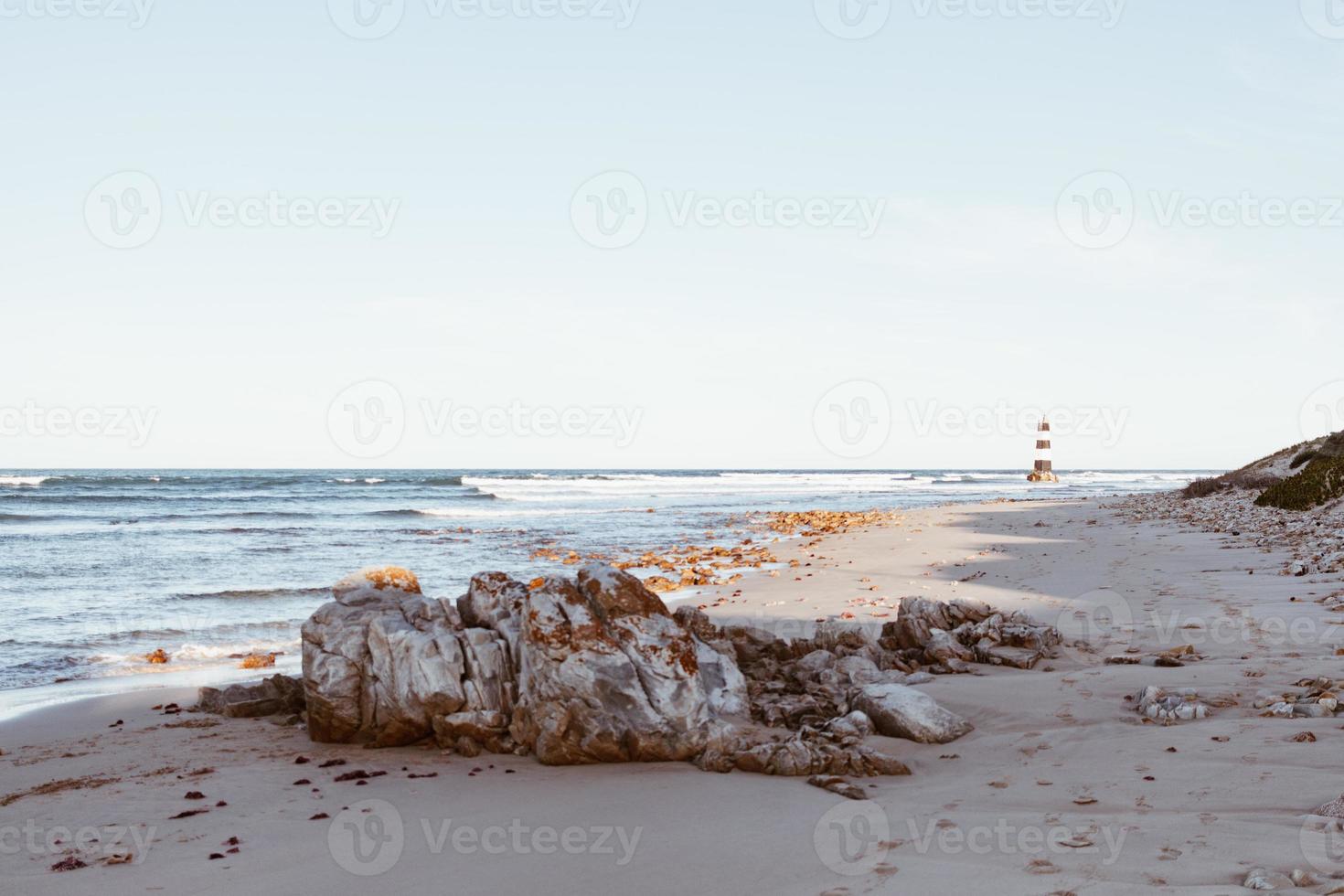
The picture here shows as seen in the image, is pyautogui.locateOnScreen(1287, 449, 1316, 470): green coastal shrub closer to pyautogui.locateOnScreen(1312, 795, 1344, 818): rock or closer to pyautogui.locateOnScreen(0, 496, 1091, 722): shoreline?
pyautogui.locateOnScreen(1312, 795, 1344, 818): rock

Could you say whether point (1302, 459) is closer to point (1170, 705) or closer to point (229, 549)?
point (1170, 705)

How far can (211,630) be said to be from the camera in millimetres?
11250

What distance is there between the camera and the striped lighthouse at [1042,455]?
233ft

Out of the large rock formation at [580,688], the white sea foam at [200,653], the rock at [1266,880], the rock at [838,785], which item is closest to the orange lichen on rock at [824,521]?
the white sea foam at [200,653]

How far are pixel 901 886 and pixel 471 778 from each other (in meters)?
2.94

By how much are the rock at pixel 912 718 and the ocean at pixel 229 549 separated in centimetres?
637

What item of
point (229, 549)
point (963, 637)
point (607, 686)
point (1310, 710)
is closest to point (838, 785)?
point (607, 686)

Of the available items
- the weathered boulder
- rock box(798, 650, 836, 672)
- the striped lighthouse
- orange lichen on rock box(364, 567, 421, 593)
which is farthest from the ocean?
the striped lighthouse

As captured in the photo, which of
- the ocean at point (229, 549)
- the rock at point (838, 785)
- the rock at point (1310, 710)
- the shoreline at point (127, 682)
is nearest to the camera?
the rock at point (838, 785)

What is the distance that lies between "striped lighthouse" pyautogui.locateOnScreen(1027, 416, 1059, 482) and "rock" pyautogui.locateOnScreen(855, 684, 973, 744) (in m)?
70.1

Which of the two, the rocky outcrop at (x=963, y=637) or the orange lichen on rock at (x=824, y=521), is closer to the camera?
the rocky outcrop at (x=963, y=637)

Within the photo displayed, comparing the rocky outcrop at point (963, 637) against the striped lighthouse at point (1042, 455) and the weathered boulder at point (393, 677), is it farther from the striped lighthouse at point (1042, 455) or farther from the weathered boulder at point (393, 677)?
the striped lighthouse at point (1042, 455)

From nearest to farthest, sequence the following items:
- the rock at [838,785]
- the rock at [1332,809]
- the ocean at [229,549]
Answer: the rock at [1332,809] → the rock at [838,785] → the ocean at [229,549]

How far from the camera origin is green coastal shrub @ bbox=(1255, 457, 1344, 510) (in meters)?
17.9
